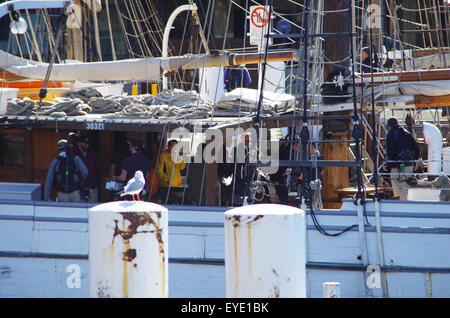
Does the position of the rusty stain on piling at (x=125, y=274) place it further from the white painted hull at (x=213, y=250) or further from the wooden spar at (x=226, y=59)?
the wooden spar at (x=226, y=59)

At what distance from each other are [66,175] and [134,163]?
97 centimetres

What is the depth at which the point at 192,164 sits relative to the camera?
36.9 feet

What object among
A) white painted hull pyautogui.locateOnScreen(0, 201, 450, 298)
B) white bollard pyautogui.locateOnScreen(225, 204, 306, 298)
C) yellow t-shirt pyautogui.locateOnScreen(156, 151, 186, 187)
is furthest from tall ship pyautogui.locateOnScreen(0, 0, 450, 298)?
white bollard pyautogui.locateOnScreen(225, 204, 306, 298)

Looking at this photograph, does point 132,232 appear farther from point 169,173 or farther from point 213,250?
point 169,173

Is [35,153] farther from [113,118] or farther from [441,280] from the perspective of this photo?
[441,280]

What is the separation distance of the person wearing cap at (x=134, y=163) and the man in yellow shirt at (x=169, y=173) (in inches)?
8.8

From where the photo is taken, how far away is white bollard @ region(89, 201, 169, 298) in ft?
17.3

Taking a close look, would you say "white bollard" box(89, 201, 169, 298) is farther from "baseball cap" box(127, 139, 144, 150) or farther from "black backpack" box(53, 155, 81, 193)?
"baseball cap" box(127, 139, 144, 150)

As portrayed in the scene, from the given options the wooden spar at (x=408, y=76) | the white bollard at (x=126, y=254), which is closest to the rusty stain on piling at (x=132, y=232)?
the white bollard at (x=126, y=254)

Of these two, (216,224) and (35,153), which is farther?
(35,153)

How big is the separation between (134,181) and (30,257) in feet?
10.4

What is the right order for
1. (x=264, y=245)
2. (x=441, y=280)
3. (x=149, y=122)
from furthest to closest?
(x=149, y=122)
(x=441, y=280)
(x=264, y=245)

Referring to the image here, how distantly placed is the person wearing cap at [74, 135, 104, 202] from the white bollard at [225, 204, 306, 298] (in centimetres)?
622
